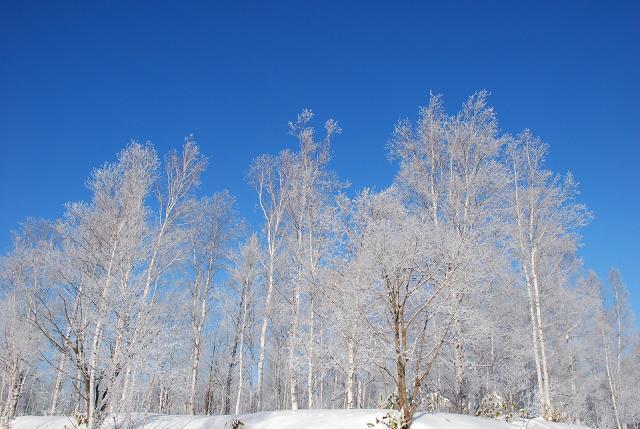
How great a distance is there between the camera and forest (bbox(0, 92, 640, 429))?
8.74 meters

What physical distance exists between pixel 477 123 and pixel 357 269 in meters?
7.53

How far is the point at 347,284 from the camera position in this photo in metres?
9.30

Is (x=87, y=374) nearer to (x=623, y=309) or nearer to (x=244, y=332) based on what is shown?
(x=244, y=332)

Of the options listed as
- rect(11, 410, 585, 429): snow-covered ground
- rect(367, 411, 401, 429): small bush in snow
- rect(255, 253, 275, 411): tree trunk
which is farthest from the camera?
rect(255, 253, 275, 411): tree trunk

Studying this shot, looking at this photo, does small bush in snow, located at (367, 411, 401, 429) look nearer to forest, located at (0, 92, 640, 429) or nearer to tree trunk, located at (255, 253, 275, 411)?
forest, located at (0, 92, 640, 429)

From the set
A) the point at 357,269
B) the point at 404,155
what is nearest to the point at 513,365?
the point at 404,155

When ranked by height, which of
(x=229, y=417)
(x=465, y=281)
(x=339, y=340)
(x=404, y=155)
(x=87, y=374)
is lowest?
(x=229, y=417)

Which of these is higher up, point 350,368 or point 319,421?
point 350,368

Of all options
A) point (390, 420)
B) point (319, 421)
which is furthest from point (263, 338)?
point (390, 420)

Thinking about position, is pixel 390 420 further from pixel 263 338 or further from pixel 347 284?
pixel 263 338

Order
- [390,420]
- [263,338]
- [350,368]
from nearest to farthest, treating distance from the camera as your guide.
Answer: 1. [390,420]
2. [350,368]
3. [263,338]

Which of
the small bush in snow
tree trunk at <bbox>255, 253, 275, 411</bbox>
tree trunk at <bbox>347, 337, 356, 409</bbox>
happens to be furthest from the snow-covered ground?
tree trunk at <bbox>255, 253, 275, 411</bbox>

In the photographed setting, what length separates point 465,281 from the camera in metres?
9.18

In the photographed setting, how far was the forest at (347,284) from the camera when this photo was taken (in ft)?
28.7
